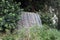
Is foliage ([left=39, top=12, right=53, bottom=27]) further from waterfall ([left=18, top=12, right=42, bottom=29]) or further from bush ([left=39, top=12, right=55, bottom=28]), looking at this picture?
waterfall ([left=18, top=12, right=42, bottom=29])

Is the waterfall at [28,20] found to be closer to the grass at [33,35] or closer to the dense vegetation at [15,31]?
the dense vegetation at [15,31]

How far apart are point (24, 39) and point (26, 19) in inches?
63.8

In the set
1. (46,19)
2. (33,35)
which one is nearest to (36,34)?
(33,35)

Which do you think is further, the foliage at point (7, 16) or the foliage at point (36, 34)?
the foliage at point (7, 16)

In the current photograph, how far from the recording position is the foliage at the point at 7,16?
6.01 m

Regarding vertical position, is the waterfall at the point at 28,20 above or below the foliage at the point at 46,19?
above

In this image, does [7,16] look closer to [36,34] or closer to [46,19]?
[36,34]

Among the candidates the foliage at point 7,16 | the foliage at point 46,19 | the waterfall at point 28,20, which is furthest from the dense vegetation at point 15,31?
the foliage at point 46,19

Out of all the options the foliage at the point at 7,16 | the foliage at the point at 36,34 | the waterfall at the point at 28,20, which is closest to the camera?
the foliage at the point at 36,34

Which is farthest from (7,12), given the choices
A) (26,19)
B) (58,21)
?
(58,21)

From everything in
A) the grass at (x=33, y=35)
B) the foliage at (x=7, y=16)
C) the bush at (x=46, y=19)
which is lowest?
the bush at (x=46, y=19)

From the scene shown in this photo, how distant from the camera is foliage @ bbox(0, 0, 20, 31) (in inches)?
237

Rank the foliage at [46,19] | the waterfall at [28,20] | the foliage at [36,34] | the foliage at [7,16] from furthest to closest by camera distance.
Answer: the foliage at [46,19], the waterfall at [28,20], the foliage at [7,16], the foliage at [36,34]

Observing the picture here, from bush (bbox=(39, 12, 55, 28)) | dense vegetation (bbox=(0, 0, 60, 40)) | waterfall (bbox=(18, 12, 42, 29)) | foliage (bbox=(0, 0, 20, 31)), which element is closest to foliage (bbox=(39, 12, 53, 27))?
bush (bbox=(39, 12, 55, 28))
